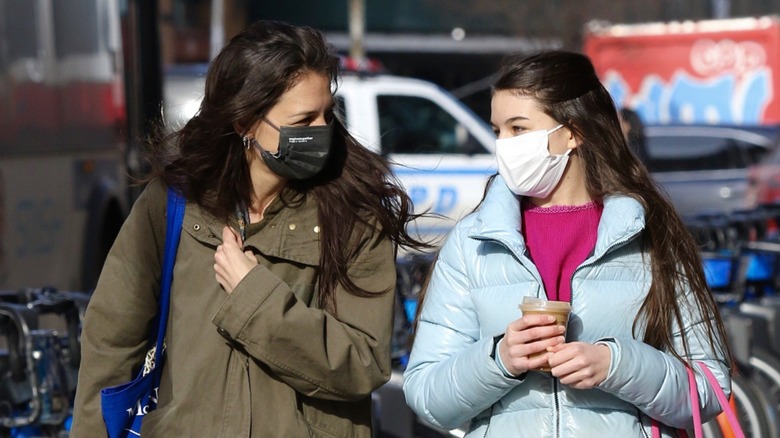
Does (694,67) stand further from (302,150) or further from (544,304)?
(544,304)

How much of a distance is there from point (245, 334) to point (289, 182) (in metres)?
0.46

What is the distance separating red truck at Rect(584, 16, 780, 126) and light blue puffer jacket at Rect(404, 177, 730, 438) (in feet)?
68.4

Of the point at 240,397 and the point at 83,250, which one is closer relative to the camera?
the point at 240,397

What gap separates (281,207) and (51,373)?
1.79 m

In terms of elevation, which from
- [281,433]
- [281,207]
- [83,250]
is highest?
[281,207]

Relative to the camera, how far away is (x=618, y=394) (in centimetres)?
267

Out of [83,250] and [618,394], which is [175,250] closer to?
[618,394]

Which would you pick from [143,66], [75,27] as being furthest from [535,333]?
[75,27]

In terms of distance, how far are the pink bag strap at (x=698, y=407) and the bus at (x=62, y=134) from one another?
5.06 meters

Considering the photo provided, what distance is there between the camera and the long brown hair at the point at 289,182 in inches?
111

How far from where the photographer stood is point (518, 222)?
286 cm

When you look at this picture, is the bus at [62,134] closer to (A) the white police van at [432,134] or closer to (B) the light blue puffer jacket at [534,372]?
(A) the white police van at [432,134]

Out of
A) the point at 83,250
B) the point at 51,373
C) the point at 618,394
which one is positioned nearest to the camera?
the point at 618,394

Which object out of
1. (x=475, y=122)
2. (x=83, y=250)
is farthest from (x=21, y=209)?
(x=475, y=122)
